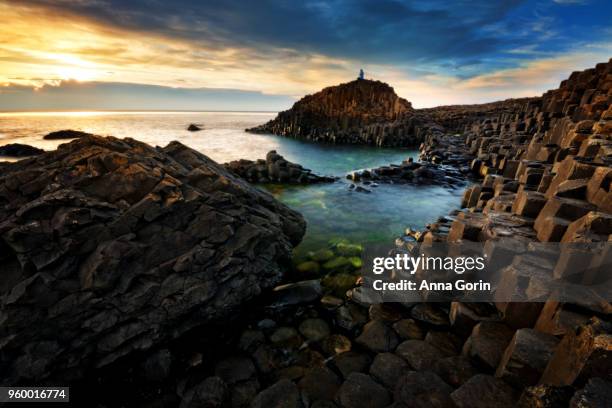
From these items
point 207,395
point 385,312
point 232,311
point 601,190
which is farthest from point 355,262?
point 601,190

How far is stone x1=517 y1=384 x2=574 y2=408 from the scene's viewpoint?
275cm

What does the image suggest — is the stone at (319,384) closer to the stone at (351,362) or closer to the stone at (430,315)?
the stone at (351,362)

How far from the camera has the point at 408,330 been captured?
18.1ft

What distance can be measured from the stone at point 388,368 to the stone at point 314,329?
4.19ft

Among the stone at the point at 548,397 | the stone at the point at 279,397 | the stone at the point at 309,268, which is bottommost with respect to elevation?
the stone at the point at 309,268

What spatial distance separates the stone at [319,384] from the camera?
14.3ft

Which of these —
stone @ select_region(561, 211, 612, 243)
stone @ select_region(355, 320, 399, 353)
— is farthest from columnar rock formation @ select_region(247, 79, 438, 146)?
stone @ select_region(355, 320, 399, 353)

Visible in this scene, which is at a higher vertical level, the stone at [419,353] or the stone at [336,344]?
the stone at [419,353]

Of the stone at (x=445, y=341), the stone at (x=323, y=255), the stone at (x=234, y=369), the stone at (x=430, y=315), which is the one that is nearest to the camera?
the stone at (x=234, y=369)

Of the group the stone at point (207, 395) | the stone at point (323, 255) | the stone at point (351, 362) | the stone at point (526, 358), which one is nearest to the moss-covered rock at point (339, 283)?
the stone at point (323, 255)

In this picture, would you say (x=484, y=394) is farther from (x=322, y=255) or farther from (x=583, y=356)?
(x=322, y=255)

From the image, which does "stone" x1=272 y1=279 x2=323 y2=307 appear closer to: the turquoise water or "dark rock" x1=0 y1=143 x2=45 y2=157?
the turquoise water

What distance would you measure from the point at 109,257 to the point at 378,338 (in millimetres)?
5240

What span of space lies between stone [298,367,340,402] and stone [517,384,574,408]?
254 cm
